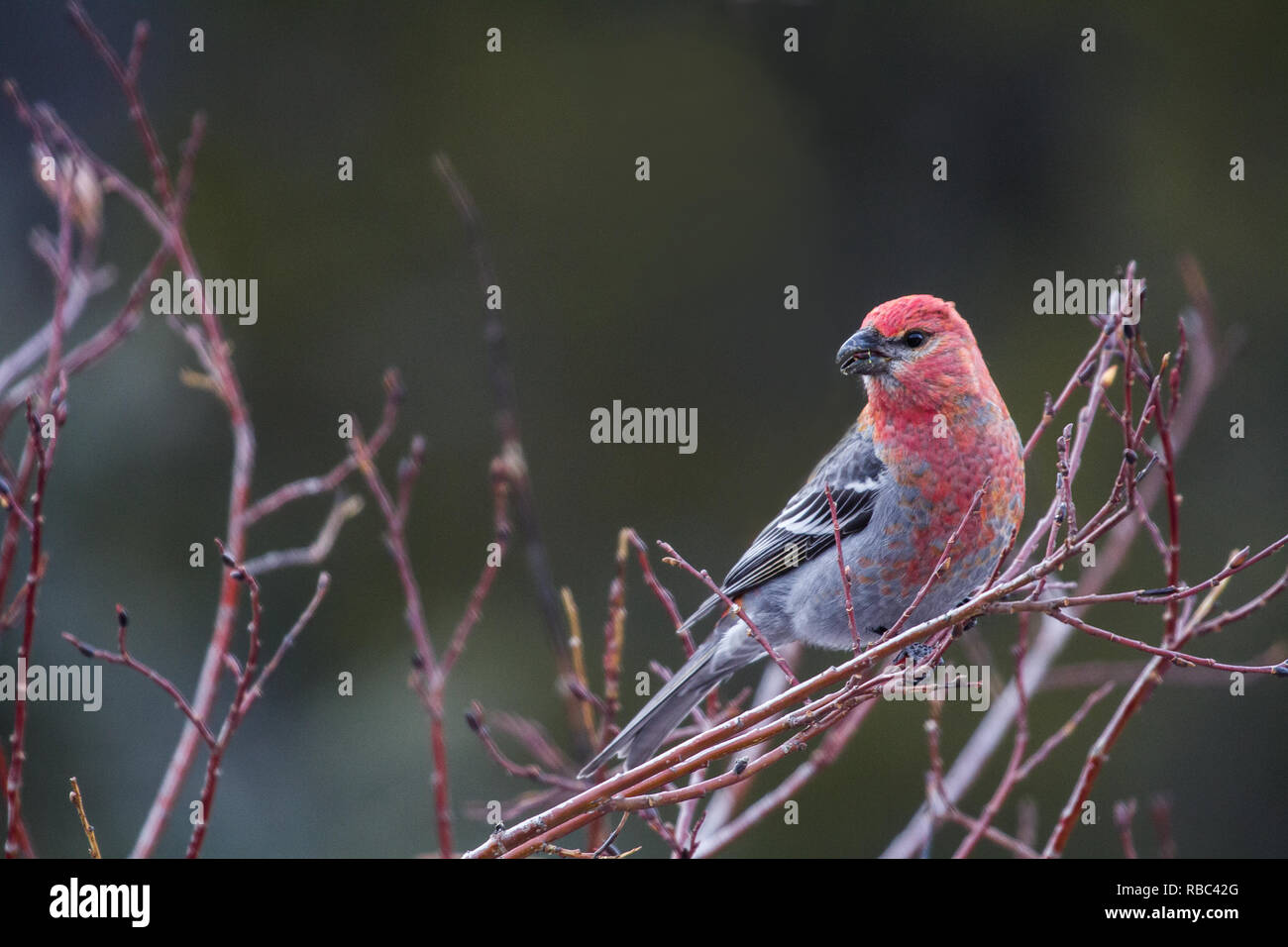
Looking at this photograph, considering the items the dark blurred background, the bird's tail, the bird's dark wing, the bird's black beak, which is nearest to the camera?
the bird's black beak

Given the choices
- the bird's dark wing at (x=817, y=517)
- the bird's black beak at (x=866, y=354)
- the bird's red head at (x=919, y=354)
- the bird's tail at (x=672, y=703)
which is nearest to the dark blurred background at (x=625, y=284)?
the bird's dark wing at (x=817, y=517)

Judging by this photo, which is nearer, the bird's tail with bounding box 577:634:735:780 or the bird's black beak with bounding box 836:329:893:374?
the bird's black beak with bounding box 836:329:893:374

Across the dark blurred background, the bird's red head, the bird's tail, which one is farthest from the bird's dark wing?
the dark blurred background

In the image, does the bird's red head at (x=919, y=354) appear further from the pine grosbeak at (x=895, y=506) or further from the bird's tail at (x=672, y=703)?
the bird's tail at (x=672, y=703)

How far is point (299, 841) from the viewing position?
233 inches

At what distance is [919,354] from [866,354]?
A: 157 mm

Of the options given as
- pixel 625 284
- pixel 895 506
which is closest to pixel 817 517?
pixel 895 506

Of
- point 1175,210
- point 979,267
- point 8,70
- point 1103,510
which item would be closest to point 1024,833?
point 1103,510

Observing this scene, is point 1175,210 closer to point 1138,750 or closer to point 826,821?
point 1138,750

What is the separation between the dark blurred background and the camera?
253 inches

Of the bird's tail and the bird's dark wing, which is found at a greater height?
the bird's dark wing

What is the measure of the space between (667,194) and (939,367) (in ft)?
15.2

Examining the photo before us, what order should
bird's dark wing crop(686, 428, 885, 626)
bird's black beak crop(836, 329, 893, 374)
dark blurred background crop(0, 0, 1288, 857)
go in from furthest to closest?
dark blurred background crop(0, 0, 1288, 857)
bird's dark wing crop(686, 428, 885, 626)
bird's black beak crop(836, 329, 893, 374)

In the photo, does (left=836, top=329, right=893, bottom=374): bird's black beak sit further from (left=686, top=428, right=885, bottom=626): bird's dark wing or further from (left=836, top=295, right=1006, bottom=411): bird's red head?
(left=686, top=428, right=885, bottom=626): bird's dark wing
